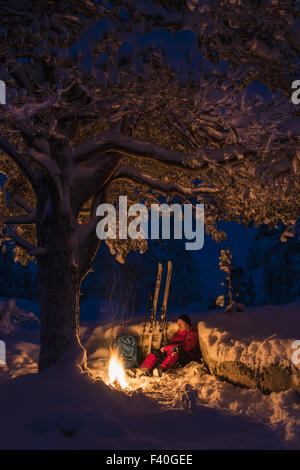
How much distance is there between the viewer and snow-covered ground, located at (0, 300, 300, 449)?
4.52 m

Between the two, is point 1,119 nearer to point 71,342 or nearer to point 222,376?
point 71,342

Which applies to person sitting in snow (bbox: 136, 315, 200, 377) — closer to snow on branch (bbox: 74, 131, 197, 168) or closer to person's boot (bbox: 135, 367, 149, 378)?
person's boot (bbox: 135, 367, 149, 378)

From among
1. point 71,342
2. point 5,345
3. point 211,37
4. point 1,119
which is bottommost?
point 5,345

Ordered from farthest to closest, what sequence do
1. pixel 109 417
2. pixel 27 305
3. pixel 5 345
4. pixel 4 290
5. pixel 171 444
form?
pixel 4 290, pixel 27 305, pixel 5 345, pixel 109 417, pixel 171 444

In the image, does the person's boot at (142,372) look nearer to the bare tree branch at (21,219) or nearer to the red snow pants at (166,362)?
the red snow pants at (166,362)

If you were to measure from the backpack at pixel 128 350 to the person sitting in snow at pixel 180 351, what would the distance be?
3.58 feet

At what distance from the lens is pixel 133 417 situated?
533 centimetres

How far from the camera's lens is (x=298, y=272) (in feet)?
114

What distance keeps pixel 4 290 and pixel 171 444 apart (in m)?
36.8

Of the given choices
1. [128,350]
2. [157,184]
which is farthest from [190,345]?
[157,184]

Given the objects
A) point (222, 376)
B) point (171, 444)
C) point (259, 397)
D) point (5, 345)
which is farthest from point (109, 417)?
point (5, 345)

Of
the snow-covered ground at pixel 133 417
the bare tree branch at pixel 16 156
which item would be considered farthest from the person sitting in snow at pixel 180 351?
the bare tree branch at pixel 16 156

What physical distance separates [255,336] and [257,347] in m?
0.57

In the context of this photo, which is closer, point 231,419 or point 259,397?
point 231,419
